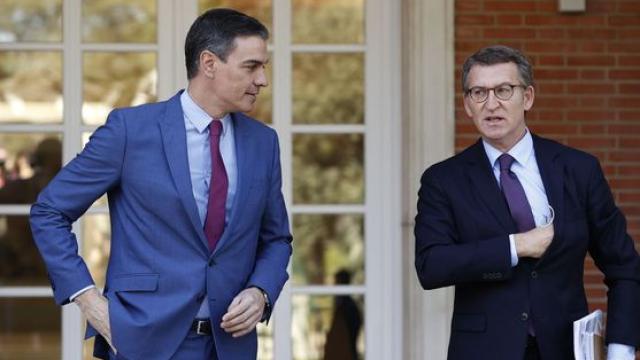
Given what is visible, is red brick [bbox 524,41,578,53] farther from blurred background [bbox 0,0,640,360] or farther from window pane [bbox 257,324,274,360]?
window pane [bbox 257,324,274,360]

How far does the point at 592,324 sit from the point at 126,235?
4.52 ft

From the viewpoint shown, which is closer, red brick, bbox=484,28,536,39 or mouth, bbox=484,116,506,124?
mouth, bbox=484,116,506,124

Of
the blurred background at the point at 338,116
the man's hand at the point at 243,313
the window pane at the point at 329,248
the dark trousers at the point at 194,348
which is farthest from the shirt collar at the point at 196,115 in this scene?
the window pane at the point at 329,248

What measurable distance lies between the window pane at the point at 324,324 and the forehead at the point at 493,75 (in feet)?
7.98

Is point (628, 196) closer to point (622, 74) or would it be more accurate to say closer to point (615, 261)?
point (622, 74)

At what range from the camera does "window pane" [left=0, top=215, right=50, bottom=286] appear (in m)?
6.53

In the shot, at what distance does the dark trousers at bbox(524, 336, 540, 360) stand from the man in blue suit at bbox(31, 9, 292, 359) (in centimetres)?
77

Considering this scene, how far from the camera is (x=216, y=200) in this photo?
3.91 m

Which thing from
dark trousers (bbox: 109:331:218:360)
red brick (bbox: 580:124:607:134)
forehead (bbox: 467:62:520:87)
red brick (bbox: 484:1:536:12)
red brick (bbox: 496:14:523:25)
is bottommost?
dark trousers (bbox: 109:331:218:360)

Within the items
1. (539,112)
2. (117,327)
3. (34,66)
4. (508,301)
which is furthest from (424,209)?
(34,66)

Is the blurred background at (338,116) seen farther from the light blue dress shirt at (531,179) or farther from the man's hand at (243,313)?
the man's hand at (243,313)

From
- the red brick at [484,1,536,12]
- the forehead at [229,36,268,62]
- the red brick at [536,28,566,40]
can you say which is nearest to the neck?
the forehead at [229,36,268,62]

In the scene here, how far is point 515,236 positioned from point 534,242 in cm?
6

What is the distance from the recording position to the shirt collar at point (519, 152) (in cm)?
419
